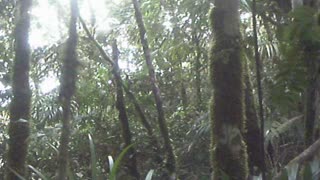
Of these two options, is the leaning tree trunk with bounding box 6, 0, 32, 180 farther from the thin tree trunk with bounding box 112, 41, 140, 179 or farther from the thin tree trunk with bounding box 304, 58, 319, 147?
the thin tree trunk with bounding box 304, 58, 319, 147

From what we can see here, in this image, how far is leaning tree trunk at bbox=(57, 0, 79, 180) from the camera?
2664 mm

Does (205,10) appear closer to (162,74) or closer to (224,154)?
(162,74)

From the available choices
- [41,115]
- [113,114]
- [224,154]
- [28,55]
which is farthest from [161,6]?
[224,154]

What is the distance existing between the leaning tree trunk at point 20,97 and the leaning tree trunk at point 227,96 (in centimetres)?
179

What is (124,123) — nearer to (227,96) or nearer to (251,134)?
(251,134)

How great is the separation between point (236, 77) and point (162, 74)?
452 centimetres

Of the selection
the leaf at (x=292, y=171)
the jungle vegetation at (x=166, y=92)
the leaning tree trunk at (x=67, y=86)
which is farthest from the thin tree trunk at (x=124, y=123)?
the leaf at (x=292, y=171)

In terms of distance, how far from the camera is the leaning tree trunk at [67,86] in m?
2.66

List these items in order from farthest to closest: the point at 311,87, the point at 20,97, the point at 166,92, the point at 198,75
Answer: the point at 166,92
the point at 198,75
the point at 20,97
the point at 311,87

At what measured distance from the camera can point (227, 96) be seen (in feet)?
8.70

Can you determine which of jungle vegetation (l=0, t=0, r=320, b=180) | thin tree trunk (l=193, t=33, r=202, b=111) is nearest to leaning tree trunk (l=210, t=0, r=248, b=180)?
jungle vegetation (l=0, t=0, r=320, b=180)

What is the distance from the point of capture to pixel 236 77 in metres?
2.68

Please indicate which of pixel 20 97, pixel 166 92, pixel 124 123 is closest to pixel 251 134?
pixel 20 97

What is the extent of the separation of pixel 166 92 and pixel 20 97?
355cm
